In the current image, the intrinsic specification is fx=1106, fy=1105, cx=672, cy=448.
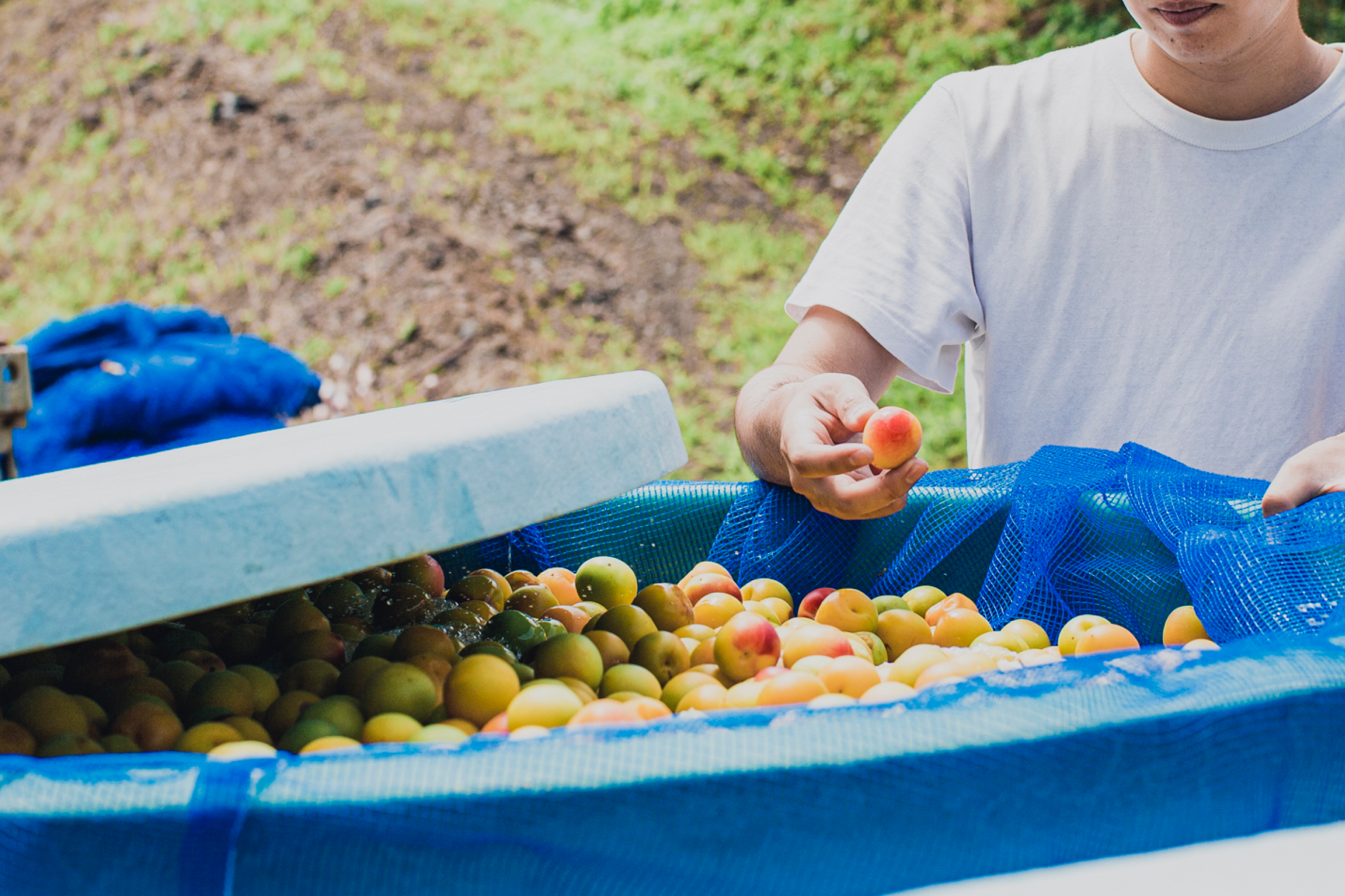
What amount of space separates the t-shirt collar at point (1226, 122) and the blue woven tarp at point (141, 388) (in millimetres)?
2805

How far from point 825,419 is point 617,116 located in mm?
4956

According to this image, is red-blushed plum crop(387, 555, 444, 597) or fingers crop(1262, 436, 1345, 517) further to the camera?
red-blushed plum crop(387, 555, 444, 597)

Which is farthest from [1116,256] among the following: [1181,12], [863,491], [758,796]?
[758,796]

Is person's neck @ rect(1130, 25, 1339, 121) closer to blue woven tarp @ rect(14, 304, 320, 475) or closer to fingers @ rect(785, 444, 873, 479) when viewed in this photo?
fingers @ rect(785, 444, 873, 479)

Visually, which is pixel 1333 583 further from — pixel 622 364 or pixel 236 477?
pixel 622 364

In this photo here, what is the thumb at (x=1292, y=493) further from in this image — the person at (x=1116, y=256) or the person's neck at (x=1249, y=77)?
the person's neck at (x=1249, y=77)

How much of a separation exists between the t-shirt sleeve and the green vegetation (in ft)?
9.49

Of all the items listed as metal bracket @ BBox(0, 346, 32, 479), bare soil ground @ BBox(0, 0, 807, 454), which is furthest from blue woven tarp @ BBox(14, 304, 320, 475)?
bare soil ground @ BBox(0, 0, 807, 454)

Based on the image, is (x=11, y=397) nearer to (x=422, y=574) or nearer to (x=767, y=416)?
(x=422, y=574)

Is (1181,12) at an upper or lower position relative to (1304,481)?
upper

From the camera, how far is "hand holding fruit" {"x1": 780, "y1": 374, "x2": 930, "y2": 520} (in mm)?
1190

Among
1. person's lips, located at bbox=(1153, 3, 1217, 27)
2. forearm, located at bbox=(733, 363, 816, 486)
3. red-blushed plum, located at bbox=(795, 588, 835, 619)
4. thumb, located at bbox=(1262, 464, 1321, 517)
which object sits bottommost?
red-blushed plum, located at bbox=(795, 588, 835, 619)

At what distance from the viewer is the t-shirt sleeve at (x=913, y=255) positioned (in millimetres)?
1678

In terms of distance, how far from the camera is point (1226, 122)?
5.53 ft
